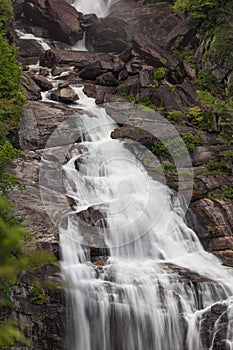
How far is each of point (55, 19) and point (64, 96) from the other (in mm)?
14699

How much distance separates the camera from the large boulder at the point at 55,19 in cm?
3481

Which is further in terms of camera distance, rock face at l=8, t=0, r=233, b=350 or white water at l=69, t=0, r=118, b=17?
white water at l=69, t=0, r=118, b=17

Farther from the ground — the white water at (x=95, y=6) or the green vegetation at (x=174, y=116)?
the white water at (x=95, y=6)

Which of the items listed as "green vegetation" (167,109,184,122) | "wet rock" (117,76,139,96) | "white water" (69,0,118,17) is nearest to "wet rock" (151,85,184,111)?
"green vegetation" (167,109,184,122)

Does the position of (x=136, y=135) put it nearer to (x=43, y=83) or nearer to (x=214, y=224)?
(x=214, y=224)

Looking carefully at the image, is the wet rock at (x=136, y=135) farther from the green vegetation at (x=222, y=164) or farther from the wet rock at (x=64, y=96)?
A: the wet rock at (x=64, y=96)

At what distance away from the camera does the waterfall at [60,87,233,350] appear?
36.8 ft

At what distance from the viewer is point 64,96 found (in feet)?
76.7

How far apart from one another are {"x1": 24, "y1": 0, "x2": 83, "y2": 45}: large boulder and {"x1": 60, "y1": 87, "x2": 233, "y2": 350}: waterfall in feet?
63.5

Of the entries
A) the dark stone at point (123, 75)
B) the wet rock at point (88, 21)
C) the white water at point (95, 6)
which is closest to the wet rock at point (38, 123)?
the dark stone at point (123, 75)

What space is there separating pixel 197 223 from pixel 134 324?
6.23 meters

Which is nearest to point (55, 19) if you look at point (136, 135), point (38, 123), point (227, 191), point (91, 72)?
point (91, 72)

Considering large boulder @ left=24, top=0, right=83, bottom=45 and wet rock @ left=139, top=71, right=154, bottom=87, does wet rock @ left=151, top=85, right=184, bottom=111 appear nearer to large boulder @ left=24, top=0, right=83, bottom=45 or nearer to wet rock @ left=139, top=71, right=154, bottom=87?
wet rock @ left=139, top=71, right=154, bottom=87

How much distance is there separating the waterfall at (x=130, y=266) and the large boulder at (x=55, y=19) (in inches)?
762
